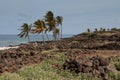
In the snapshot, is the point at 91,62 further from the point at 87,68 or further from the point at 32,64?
the point at 32,64

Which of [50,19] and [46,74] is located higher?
[50,19]

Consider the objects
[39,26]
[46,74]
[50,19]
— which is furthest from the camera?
[39,26]

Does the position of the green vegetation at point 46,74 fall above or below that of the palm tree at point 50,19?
below

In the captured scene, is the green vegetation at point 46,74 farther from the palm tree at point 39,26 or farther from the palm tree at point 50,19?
the palm tree at point 39,26

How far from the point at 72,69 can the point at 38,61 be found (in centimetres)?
381

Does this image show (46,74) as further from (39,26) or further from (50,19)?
(39,26)

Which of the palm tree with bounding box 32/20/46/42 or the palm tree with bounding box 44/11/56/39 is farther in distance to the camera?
the palm tree with bounding box 32/20/46/42

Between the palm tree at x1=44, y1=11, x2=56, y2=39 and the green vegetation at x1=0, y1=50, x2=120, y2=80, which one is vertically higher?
the palm tree at x1=44, y1=11, x2=56, y2=39

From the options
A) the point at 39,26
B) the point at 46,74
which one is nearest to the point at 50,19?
the point at 39,26

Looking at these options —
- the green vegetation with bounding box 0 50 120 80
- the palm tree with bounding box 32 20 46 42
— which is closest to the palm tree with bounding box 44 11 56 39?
the palm tree with bounding box 32 20 46 42

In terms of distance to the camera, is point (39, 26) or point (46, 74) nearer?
point (46, 74)

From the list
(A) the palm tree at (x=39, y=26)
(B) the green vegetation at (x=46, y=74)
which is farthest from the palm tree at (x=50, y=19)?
(B) the green vegetation at (x=46, y=74)

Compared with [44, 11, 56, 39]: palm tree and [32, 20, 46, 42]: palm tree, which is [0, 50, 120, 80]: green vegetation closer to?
[44, 11, 56, 39]: palm tree

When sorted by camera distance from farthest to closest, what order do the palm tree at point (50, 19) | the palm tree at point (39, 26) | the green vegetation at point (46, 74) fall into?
1. the palm tree at point (39, 26)
2. the palm tree at point (50, 19)
3. the green vegetation at point (46, 74)
